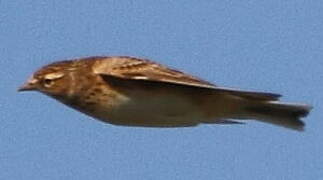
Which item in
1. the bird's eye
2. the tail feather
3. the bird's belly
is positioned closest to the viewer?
the bird's belly

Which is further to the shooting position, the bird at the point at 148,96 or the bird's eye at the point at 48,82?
the bird's eye at the point at 48,82

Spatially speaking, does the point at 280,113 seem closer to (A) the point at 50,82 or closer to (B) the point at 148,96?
(B) the point at 148,96

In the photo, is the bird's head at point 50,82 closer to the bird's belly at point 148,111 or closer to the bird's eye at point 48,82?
the bird's eye at point 48,82

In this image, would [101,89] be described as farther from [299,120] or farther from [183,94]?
[299,120]

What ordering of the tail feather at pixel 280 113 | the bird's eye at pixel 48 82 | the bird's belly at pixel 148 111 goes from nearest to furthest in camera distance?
the bird's belly at pixel 148 111 < the tail feather at pixel 280 113 < the bird's eye at pixel 48 82

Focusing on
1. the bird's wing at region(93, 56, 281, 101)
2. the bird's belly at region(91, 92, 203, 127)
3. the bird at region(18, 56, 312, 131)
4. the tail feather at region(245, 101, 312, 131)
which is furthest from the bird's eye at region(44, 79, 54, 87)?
the tail feather at region(245, 101, 312, 131)

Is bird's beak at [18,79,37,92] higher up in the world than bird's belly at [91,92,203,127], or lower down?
higher up

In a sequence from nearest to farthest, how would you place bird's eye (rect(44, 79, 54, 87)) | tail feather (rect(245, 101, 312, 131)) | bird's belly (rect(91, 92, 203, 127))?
bird's belly (rect(91, 92, 203, 127)) < tail feather (rect(245, 101, 312, 131)) < bird's eye (rect(44, 79, 54, 87))

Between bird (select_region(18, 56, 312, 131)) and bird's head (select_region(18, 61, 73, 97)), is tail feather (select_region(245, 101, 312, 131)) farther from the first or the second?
bird's head (select_region(18, 61, 73, 97))

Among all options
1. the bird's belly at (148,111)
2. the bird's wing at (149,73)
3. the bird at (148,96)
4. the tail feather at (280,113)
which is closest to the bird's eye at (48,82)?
the bird at (148,96)
